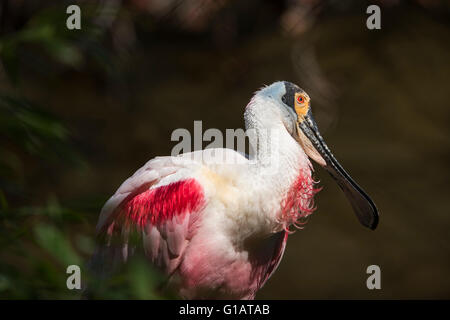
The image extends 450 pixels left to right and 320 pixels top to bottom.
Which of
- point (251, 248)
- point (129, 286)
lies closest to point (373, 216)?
point (251, 248)

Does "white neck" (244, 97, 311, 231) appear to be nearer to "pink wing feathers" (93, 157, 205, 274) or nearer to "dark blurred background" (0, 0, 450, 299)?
"pink wing feathers" (93, 157, 205, 274)

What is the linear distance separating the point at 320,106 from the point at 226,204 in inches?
143

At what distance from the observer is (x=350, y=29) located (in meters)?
5.82

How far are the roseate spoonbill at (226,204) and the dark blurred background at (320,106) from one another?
335 cm

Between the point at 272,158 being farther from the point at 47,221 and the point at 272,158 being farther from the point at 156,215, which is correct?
the point at 47,221

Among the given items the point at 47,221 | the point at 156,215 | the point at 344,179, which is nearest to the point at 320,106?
the point at 344,179

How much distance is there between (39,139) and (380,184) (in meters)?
4.54

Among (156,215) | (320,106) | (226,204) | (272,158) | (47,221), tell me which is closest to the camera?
(47,221)

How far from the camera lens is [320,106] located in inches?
225

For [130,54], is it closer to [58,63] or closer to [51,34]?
[58,63]

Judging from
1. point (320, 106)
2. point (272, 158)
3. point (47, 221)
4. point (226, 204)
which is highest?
point (320, 106)

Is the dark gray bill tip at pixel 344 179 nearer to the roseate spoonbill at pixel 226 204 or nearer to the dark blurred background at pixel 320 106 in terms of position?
the roseate spoonbill at pixel 226 204

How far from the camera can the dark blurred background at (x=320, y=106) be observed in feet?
19.0

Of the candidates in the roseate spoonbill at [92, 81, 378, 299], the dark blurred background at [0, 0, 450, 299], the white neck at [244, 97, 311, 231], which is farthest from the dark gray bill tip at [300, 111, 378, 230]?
the dark blurred background at [0, 0, 450, 299]
